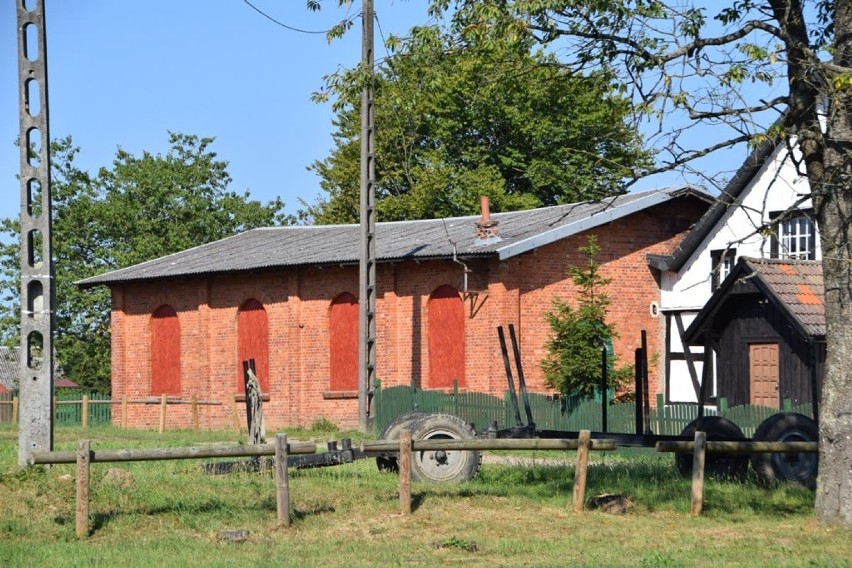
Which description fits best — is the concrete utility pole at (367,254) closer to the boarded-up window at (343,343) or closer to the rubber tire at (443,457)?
the boarded-up window at (343,343)

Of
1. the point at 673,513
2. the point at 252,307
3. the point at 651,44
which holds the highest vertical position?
the point at 651,44

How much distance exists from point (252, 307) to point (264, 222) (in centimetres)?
2567

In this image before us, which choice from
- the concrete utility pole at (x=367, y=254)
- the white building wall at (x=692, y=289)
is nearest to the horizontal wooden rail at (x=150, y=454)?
the concrete utility pole at (x=367, y=254)

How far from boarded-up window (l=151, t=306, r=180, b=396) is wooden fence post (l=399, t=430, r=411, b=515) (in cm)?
2680

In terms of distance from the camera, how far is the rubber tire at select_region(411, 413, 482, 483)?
16547 millimetres

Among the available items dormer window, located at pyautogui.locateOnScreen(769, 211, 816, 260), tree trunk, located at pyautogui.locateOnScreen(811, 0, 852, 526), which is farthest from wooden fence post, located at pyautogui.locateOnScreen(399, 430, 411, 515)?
dormer window, located at pyautogui.locateOnScreen(769, 211, 816, 260)

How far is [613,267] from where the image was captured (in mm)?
34312

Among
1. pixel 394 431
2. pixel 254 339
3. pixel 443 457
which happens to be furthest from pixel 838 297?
pixel 254 339

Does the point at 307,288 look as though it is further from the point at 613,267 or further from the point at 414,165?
the point at 414,165

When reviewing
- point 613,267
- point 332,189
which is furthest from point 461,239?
point 332,189

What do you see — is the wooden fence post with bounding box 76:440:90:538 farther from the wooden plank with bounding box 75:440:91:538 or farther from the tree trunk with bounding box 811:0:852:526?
the tree trunk with bounding box 811:0:852:526

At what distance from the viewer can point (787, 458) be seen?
1688cm

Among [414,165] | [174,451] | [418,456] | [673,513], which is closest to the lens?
[174,451]

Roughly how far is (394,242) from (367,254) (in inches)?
284
